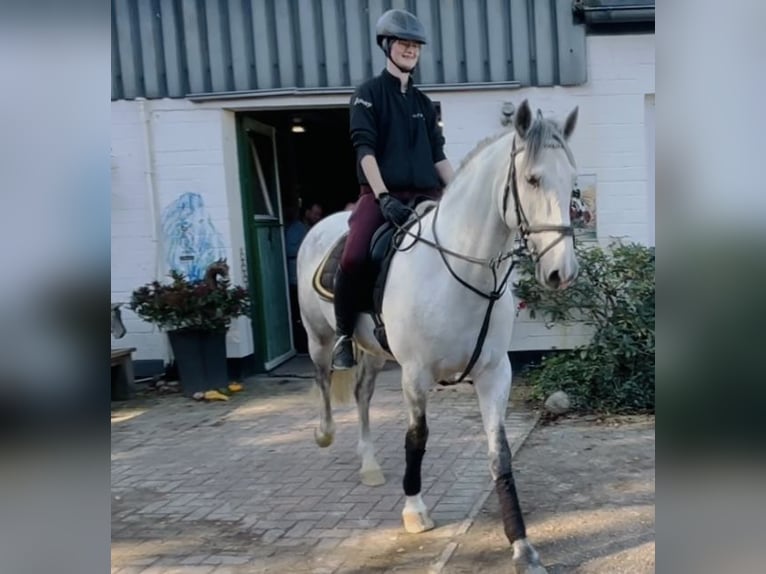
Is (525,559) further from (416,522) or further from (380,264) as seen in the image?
(380,264)

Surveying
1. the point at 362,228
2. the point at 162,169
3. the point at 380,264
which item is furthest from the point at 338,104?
the point at 380,264

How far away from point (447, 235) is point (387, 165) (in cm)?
71

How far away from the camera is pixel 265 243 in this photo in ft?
28.7

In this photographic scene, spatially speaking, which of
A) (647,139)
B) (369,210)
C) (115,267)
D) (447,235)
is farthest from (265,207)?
(447,235)

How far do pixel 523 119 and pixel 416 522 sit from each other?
2226mm

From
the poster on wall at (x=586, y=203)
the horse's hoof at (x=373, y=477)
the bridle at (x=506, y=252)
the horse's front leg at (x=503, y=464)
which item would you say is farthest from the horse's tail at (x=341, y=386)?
the poster on wall at (x=586, y=203)

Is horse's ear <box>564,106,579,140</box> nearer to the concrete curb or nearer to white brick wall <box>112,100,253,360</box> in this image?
the concrete curb

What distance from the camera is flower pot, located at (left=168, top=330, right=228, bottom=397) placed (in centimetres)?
743

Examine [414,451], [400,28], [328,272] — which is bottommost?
[414,451]

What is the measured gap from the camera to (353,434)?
5.97 metres

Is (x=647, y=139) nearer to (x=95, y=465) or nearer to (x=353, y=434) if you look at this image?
(x=353, y=434)

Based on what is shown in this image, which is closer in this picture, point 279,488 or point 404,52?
point 404,52

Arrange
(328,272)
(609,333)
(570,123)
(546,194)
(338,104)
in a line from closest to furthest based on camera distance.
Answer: (546,194) → (570,123) → (328,272) → (609,333) → (338,104)

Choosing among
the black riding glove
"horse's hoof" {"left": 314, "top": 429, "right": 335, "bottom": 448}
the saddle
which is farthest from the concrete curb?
the black riding glove
